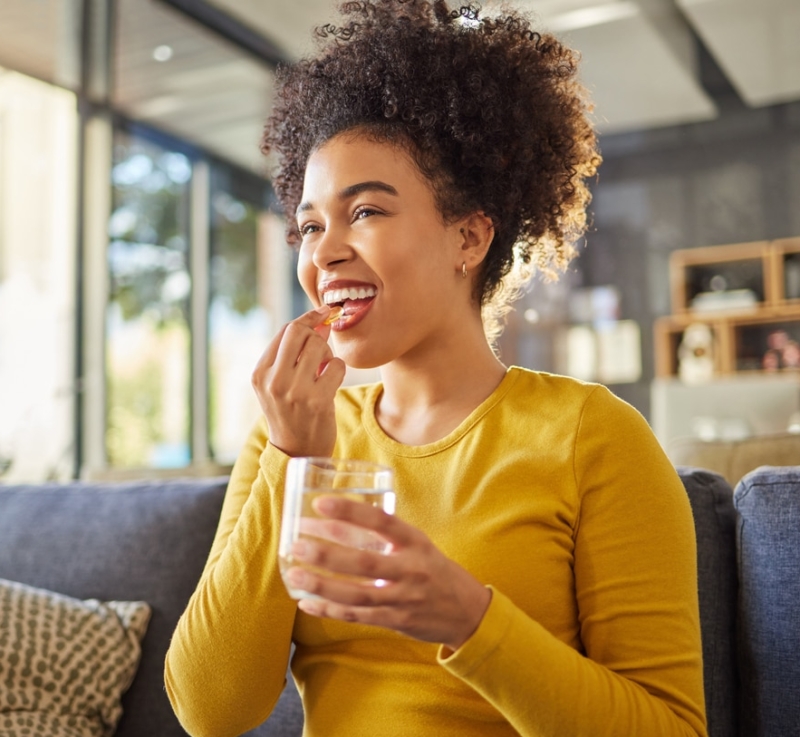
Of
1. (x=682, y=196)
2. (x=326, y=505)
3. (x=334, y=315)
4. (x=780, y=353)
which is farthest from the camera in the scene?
(x=682, y=196)

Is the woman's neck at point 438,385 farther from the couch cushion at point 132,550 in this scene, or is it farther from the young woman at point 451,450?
the couch cushion at point 132,550

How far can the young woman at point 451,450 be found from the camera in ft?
3.15

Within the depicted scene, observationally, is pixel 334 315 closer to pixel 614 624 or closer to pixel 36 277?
pixel 614 624

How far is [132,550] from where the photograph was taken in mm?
1698

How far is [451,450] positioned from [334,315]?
222mm

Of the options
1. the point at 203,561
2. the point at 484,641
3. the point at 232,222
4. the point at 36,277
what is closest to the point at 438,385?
the point at 484,641

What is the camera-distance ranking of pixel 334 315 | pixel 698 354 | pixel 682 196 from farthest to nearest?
pixel 682 196, pixel 698 354, pixel 334 315

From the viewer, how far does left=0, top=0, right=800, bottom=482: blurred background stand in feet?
15.8

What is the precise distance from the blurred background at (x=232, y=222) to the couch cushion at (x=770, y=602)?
202cm

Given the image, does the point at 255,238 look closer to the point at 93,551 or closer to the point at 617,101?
the point at 617,101

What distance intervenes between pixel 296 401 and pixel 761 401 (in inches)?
96.6

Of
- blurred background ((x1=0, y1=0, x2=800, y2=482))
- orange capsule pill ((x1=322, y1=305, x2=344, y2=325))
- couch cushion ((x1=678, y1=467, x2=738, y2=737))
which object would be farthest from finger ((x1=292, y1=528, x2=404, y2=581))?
blurred background ((x1=0, y1=0, x2=800, y2=482))

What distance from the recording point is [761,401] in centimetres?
305

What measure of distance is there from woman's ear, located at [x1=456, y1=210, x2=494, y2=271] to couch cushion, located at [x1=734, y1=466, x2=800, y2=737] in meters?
0.51
